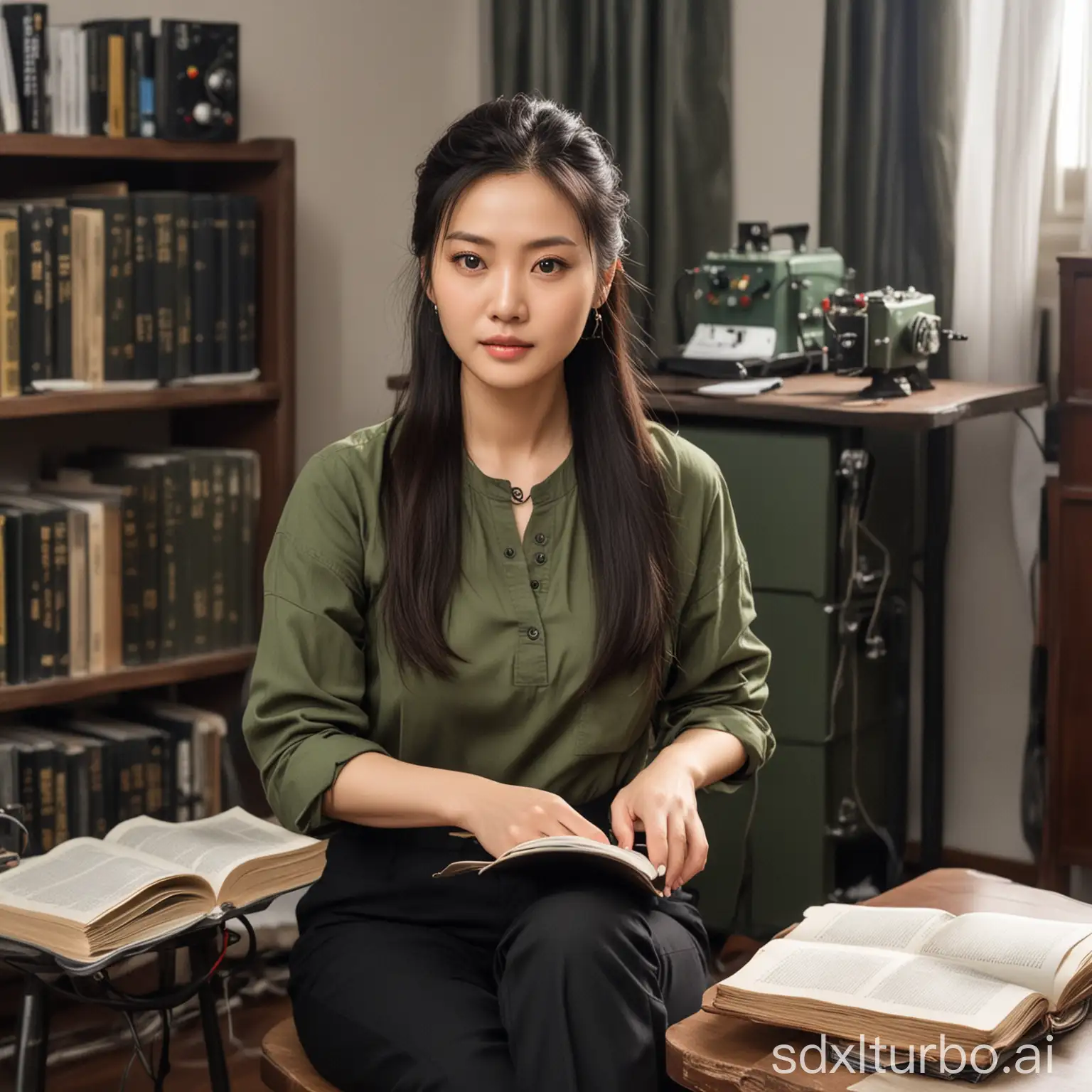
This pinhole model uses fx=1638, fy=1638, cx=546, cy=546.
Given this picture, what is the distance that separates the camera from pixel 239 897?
6.00 ft

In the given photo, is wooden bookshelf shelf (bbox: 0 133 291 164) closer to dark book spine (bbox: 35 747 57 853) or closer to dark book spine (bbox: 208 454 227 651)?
dark book spine (bbox: 208 454 227 651)

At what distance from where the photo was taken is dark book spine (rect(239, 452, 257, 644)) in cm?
267

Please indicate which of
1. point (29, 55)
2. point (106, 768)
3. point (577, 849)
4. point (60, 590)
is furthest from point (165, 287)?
point (577, 849)

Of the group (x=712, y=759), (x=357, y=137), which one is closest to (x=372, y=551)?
(x=712, y=759)

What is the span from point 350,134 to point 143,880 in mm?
1854

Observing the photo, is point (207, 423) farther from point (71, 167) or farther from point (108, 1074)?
point (108, 1074)

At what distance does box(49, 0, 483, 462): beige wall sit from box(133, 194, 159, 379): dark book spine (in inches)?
22.5

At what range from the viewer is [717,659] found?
1.59 meters

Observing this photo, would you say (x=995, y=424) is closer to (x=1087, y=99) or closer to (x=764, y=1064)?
(x=1087, y=99)

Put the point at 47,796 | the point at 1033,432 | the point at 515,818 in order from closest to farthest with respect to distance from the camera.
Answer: the point at 515,818, the point at 47,796, the point at 1033,432

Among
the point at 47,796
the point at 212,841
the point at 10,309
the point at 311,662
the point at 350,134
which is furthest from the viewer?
the point at 350,134

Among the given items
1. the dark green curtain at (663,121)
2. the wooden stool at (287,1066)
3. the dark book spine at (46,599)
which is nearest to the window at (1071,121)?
the dark green curtain at (663,121)

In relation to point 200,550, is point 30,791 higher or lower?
lower

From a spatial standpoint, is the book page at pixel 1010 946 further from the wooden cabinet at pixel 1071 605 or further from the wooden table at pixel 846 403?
the wooden cabinet at pixel 1071 605
